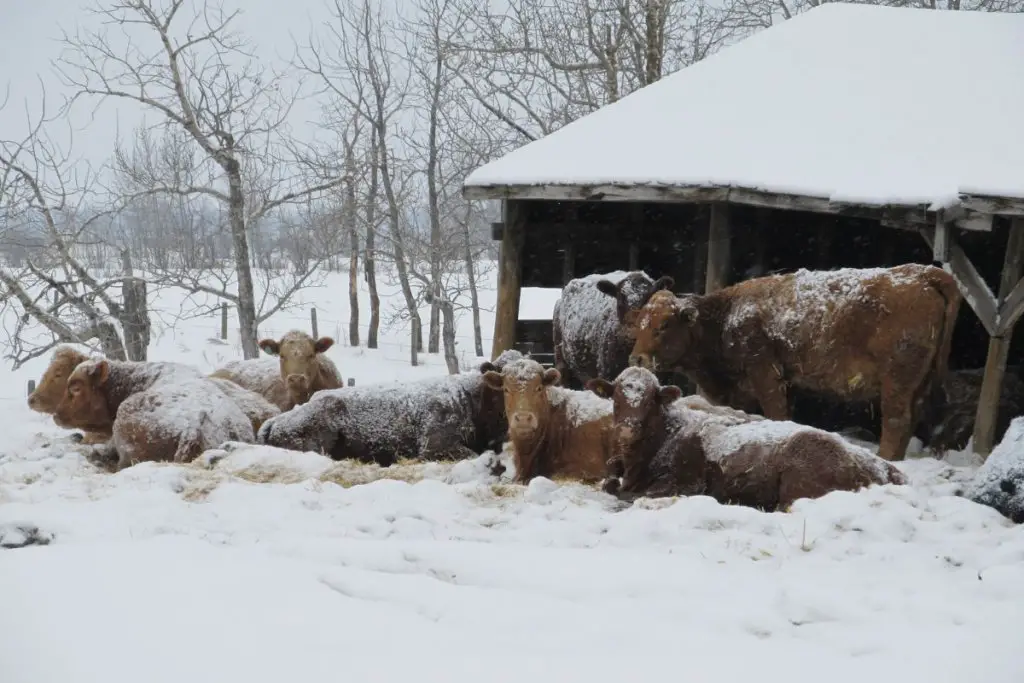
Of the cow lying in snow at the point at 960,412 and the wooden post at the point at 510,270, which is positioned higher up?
the wooden post at the point at 510,270

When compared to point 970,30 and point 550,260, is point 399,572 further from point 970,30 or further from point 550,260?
point 970,30

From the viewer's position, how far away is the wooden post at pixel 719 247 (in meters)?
10.5

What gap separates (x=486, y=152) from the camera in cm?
3017

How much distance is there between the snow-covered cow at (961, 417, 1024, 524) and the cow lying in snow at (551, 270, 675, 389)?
15.3 ft

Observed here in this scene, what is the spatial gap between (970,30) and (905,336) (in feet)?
23.3

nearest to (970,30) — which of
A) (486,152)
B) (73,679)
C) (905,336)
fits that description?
(905,336)

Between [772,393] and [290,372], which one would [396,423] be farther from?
[772,393]

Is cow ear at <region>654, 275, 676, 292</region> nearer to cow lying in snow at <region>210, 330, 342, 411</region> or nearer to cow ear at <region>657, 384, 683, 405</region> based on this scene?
cow ear at <region>657, 384, 683, 405</region>

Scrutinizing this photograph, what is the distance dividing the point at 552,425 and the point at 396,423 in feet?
5.23

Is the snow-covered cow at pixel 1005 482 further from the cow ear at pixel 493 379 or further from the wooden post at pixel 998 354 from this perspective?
the cow ear at pixel 493 379

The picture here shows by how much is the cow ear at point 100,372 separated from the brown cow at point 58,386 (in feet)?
1.13

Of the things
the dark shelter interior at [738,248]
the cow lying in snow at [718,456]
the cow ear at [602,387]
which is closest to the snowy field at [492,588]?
the cow lying in snow at [718,456]

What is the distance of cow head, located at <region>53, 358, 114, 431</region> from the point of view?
30.4 feet

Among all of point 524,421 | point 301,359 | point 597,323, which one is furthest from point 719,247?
point 301,359
